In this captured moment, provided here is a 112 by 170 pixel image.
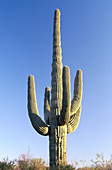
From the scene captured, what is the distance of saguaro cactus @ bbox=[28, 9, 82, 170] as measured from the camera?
970 centimetres

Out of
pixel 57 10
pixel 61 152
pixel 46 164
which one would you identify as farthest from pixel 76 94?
pixel 46 164

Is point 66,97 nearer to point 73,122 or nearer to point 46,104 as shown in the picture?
point 73,122

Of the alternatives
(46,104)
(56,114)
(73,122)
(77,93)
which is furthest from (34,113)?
(77,93)

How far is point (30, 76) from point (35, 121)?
2.09 meters

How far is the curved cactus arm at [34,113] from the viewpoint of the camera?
411 inches

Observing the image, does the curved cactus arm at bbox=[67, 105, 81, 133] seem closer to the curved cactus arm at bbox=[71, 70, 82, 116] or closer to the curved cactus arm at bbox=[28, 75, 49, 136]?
the curved cactus arm at bbox=[71, 70, 82, 116]

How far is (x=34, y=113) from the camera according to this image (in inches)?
423

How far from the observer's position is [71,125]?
36.0 feet

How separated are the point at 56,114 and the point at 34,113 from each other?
39.9 inches

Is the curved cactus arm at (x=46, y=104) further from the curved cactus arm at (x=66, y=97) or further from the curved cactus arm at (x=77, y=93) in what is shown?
the curved cactus arm at (x=66, y=97)

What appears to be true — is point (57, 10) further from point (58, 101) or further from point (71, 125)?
point (71, 125)

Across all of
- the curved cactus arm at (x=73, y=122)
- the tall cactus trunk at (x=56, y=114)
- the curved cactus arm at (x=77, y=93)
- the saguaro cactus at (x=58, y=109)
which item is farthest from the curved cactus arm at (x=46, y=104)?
the curved cactus arm at (x=77, y=93)

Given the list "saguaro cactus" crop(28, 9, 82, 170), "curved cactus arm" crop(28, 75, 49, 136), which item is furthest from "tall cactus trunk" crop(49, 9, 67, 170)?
"curved cactus arm" crop(28, 75, 49, 136)

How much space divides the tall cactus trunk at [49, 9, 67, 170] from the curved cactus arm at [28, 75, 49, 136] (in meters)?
0.36
